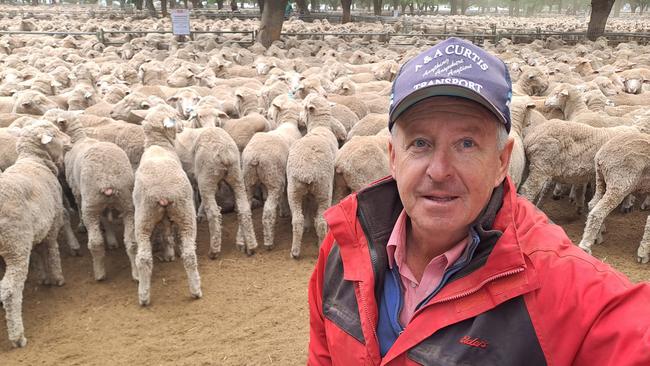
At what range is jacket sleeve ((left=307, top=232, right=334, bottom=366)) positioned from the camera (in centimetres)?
183

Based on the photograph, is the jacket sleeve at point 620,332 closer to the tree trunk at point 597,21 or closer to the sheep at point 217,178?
the sheep at point 217,178

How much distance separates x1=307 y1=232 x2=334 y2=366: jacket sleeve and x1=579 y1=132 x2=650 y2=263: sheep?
4399 millimetres

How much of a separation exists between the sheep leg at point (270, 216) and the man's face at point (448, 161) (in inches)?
161

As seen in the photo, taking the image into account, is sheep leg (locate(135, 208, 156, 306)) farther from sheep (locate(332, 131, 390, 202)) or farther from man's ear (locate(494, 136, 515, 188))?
Answer: man's ear (locate(494, 136, 515, 188))

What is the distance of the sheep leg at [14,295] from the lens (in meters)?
3.91

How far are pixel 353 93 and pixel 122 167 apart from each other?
540 centimetres

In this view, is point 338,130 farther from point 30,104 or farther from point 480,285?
point 480,285

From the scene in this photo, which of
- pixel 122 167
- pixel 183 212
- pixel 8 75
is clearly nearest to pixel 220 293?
pixel 183 212

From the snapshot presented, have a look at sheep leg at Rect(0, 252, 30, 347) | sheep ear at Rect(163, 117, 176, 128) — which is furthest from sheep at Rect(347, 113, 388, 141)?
sheep leg at Rect(0, 252, 30, 347)

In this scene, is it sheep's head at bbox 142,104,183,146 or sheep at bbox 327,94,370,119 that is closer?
sheep's head at bbox 142,104,183,146

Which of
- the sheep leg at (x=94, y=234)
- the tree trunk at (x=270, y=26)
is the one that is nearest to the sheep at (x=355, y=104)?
the sheep leg at (x=94, y=234)

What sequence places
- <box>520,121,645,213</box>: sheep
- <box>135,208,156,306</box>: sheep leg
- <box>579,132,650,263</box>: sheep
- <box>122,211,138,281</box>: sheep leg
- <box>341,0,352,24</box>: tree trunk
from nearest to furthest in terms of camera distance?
<box>135,208,156,306</box>: sheep leg < <box>122,211,138,281</box>: sheep leg < <box>579,132,650,263</box>: sheep < <box>520,121,645,213</box>: sheep < <box>341,0,352,24</box>: tree trunk

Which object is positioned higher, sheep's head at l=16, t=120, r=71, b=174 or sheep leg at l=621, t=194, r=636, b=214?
sheep's head at l=16, t=120, r=71, b=174

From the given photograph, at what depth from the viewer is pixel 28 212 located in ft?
13.7
